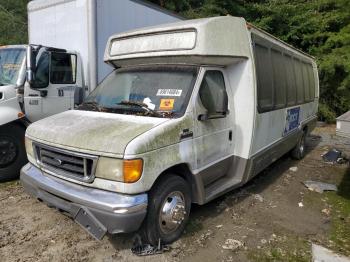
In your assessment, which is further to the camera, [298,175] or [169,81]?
[298,175]

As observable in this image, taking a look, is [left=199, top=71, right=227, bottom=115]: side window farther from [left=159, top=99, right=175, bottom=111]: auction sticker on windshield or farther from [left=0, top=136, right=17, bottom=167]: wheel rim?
[left=0, top=136, right=17, bottom=167]: wheel rim

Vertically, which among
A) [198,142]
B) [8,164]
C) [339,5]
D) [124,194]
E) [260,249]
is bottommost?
[260,249]

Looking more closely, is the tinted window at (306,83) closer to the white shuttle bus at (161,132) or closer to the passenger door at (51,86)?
the white shuttle bus at (161,132)

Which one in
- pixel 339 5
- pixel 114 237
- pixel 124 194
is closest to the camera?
pixel 124 194

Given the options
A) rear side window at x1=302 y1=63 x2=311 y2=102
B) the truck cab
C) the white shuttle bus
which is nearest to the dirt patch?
the white shuttle bus

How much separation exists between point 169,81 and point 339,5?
13.9 meters

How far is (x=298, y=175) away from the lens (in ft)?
24.8

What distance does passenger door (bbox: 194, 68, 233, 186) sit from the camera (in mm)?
4414

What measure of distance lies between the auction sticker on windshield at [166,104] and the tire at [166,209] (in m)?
0.79

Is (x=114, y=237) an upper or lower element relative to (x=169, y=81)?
lower

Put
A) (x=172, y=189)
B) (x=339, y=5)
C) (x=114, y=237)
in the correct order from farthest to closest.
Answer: (x=339, y=5) < (x=114, y=237) < (x=172, y=189)

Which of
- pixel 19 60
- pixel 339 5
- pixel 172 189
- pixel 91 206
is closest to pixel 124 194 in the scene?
pixel 91 206

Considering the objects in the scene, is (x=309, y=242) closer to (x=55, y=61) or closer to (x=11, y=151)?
(x=11, y=151)

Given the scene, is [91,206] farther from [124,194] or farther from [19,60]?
[19,60]
